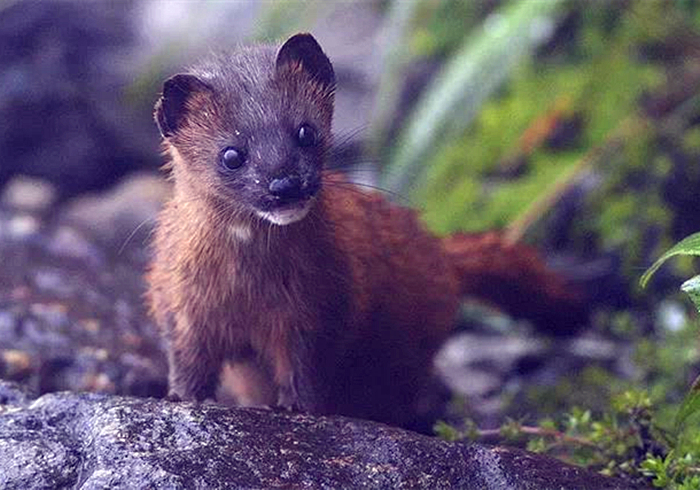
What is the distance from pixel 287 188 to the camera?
4.33m

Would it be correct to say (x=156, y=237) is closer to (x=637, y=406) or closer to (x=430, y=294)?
(x=430, y=294)

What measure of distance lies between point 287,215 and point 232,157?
359 mm

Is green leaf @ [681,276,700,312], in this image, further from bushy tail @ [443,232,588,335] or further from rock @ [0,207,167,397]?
rock @ [0,207,167,397]

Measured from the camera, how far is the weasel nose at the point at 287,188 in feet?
14.2

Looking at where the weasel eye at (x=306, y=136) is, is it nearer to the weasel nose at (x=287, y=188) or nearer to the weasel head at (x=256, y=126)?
the weasel head at (x=256, y=126)

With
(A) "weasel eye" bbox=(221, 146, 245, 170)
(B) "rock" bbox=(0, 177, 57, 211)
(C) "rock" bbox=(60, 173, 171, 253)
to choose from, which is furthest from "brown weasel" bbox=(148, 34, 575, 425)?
(B) "rock" bbox=(0, 177, 57, 211)

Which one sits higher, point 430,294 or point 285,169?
point 285,169

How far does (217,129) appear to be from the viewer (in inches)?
183

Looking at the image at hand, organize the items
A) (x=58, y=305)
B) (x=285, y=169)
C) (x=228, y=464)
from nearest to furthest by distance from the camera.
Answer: (x=228, y=464), (x=285, y=169), (x=58, y=305)

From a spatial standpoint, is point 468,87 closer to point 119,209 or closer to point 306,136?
point 306,136

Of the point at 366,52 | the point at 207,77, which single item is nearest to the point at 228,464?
the point at 207,77

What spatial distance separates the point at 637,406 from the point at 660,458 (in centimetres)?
33

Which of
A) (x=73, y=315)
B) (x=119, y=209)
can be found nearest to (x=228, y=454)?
(x=73, y=315)

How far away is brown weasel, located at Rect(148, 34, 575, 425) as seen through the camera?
4523mm
